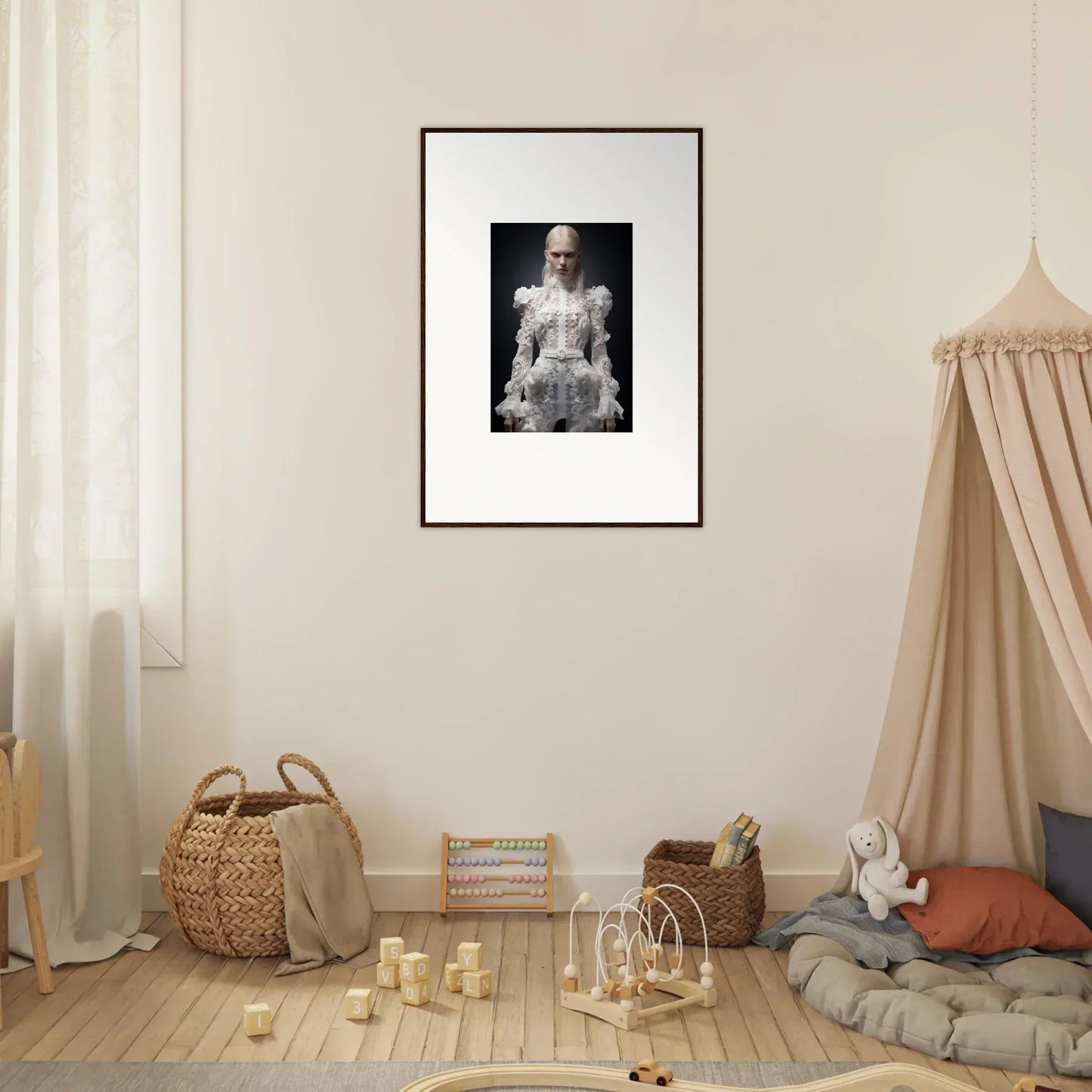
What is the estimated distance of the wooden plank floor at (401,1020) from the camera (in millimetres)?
2154

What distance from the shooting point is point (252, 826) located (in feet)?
8.78

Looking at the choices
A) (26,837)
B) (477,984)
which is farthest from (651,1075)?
(26,837)

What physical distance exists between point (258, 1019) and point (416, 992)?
0.36 meters

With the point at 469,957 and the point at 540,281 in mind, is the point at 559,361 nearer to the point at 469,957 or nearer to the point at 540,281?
the point at 540,281

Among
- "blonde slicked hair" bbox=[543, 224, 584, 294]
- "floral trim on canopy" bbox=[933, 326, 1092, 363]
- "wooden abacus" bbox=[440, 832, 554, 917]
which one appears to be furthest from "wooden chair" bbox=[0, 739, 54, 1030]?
"floral trim on canopy" bbox=[933, 326, 1092, 363]

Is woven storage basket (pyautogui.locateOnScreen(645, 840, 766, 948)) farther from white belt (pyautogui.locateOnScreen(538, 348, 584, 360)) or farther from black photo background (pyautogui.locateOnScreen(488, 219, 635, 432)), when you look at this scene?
white belt (pyautogui.locateOnScreen(538, 348, 584, 360))

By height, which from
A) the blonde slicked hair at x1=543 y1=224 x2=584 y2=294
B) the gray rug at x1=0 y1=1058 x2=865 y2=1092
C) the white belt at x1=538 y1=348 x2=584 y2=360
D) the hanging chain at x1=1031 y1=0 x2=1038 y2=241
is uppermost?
the hanging chain at x1=1031 y1=0 x2=1038 y2=241

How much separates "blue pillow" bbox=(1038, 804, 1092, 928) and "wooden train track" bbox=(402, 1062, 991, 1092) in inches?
33.7

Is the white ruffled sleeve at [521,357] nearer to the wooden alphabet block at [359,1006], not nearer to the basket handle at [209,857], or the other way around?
the basket handle at [209,857]

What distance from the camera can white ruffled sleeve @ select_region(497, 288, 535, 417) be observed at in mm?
3084

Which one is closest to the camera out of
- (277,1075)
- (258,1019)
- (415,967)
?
(277,1075)

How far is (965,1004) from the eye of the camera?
2.26 meters

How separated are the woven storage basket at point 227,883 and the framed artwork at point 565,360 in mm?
995

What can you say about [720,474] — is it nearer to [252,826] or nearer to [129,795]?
[252,826]
